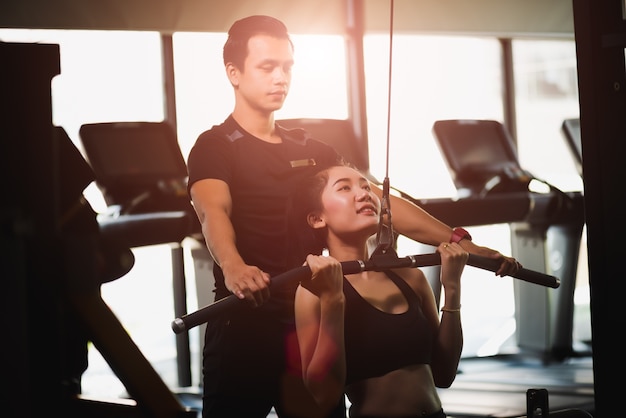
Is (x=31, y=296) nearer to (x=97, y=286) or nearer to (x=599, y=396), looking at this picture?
(x=97, y=286)

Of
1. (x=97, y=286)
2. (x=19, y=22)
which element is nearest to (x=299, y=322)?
(x=97, y=286)

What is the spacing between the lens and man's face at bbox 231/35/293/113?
7.40 ft

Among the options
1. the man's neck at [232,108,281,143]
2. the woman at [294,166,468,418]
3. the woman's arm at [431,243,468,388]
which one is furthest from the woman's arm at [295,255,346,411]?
the man's neck at [232,108,281,143]

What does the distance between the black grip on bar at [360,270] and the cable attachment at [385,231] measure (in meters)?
0.02

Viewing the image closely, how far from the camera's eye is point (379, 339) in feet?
6.34

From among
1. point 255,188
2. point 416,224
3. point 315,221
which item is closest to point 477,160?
point 416,224

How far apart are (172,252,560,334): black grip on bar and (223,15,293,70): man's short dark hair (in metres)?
0.71

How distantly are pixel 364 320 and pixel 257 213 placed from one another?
426 mm

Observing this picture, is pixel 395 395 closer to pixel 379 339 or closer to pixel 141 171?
pixel 379 339

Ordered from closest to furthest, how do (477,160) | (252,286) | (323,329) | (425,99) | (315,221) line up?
(252,286) → (323,329) → (315,221) → (477,160) → (425,99)

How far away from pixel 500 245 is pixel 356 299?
4953 millimetres

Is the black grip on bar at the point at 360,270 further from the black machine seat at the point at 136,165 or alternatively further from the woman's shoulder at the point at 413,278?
the black machine seat at the point at 136,165

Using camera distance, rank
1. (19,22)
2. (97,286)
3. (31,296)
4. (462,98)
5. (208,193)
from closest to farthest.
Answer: (31,296), (97,286), (208,193), (19,22), (462,98)

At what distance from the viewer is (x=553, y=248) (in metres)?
5.47
